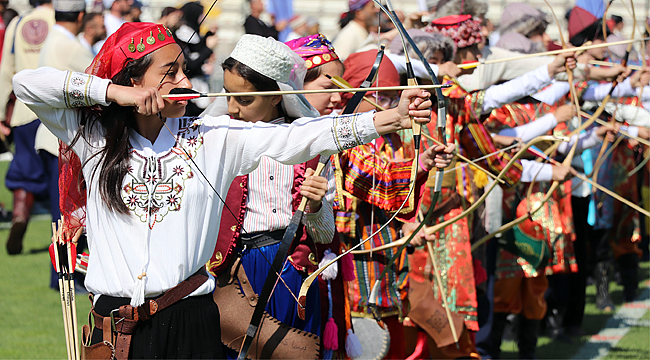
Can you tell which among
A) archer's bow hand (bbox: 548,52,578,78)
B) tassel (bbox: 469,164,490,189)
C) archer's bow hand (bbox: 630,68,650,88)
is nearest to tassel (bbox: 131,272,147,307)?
tassel (bbox: 469,164,490,189)

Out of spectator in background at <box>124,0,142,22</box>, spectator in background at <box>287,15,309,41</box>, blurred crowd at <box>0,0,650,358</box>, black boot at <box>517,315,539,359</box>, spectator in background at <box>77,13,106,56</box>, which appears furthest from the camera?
spectator in background at <box>287,15,309,41</box>

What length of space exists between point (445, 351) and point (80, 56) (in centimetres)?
369

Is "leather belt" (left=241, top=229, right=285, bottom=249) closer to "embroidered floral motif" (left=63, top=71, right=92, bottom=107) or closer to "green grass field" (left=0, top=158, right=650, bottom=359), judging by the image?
"embroidered floral motif" (left=63, top=71, right=92, bottom=107)

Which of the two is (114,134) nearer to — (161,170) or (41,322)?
(161,170)

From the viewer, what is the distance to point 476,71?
510cm

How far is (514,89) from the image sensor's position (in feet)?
15.2

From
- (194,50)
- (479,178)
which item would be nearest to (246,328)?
(479,178)

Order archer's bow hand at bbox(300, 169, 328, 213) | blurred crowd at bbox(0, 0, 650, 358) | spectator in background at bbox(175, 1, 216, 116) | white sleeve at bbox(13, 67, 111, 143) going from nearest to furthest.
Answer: white sleeve at bbox(13, 67, 111, 143), archer's bow hand at bbox(300, 169, 328, 213), blurred crowd at bbox(0, 0, 650, 358), spectator in background at bbox(175, 1, 216, 116)

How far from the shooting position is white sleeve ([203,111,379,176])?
2.46 meters

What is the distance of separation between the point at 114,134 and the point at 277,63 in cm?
83

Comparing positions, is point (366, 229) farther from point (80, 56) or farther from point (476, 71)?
Result: point (80, 56)

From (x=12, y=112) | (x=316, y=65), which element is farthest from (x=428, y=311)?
(x=12, y=112)

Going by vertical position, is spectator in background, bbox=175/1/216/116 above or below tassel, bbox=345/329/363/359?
above

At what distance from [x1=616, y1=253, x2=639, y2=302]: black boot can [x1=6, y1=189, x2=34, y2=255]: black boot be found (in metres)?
5.55
